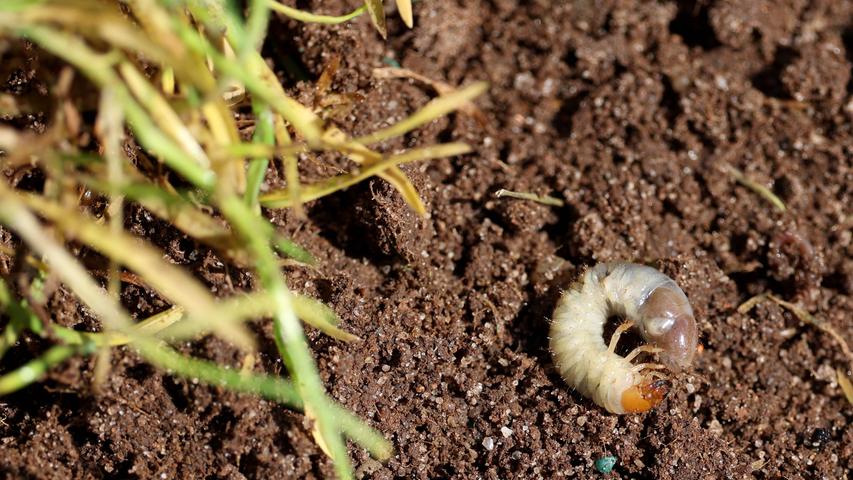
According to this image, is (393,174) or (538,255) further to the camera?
(538,255)

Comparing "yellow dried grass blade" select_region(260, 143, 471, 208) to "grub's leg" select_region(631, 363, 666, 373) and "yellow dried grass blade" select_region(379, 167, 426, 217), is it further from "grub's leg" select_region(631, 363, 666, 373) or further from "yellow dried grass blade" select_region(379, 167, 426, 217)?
"grub's leg" select_region(631, 363, 666, 373)

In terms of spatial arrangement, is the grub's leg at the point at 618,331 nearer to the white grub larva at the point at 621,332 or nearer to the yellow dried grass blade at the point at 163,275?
the white grub larva at the point at 621,332

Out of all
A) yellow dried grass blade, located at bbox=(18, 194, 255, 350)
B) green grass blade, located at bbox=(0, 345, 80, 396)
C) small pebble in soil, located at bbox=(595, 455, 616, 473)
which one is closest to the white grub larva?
small pebble in soil, located at bbox=(595, 455, 616, 473)

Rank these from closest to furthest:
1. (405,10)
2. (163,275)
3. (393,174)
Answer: (163,275) < (393,174) < (405,10)

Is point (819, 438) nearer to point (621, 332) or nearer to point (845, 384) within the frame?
point (845, 384)

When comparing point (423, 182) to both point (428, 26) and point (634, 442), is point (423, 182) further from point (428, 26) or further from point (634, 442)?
point (634, 442)


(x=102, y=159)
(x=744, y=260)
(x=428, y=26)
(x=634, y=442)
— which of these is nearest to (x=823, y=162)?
(x=744, y=260)

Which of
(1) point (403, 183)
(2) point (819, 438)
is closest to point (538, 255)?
(1) point (403, 183)
